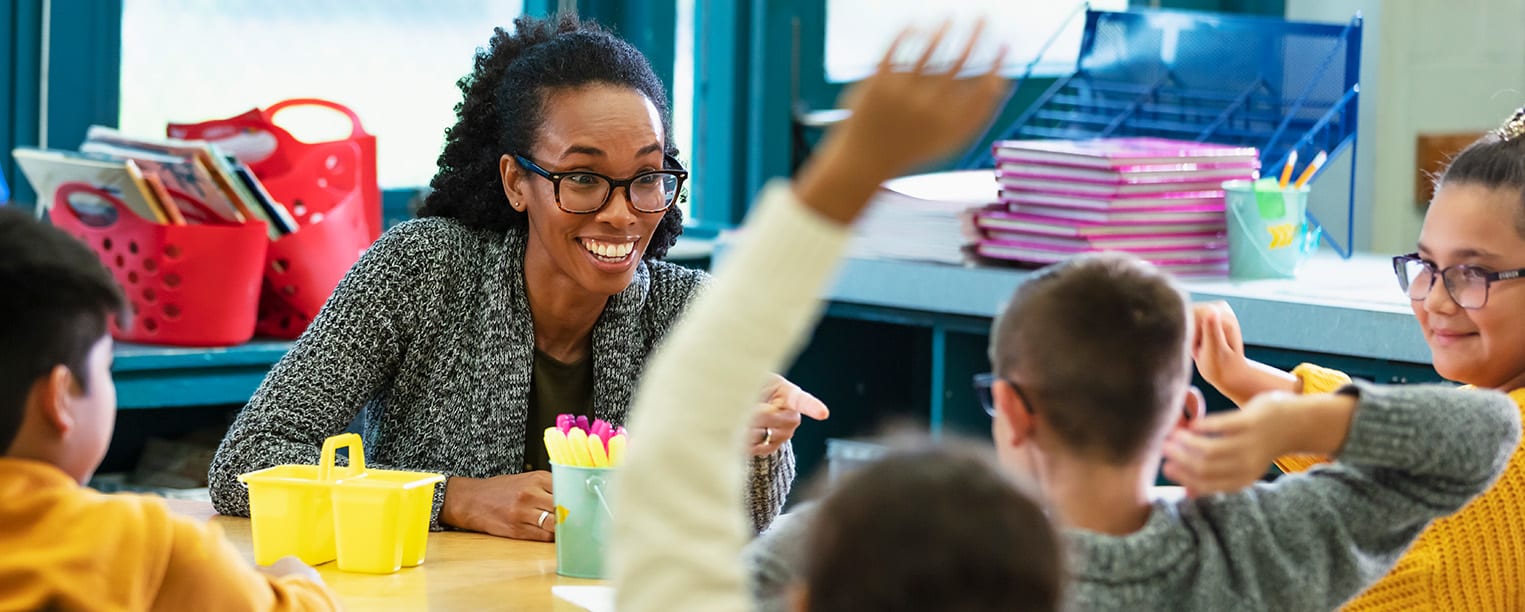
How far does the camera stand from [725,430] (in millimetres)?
842

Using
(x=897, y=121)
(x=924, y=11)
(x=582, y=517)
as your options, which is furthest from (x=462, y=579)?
(x=924, y=11)

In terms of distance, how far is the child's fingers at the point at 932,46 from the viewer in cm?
80

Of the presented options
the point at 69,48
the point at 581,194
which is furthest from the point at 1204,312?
the point at 69,48

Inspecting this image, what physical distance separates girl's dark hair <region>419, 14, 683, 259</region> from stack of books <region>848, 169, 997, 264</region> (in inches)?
25.6

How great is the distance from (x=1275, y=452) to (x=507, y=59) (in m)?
1.30

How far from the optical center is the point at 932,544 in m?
0.81

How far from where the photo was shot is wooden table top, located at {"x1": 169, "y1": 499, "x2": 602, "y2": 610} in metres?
1.45

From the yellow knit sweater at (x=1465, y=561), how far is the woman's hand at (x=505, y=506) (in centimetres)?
74

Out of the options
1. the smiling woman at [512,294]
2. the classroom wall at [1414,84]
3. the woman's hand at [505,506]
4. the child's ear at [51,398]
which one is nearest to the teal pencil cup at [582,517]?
the woman's hand at [505,506]

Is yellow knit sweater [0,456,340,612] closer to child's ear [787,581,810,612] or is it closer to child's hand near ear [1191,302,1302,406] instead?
child's ear [787,581,810,612]

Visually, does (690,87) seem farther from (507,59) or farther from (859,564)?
(859,564)

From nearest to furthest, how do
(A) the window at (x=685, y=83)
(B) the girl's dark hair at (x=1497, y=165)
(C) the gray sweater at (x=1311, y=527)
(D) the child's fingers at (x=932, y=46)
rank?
(D) the child's fingers at (x=932, y=46)
(C) the gray sweater at (x=1311, y=527)
(B) the girl's dark hair at (x=1497, y=165)
(A) the window at (x=685, y=83)

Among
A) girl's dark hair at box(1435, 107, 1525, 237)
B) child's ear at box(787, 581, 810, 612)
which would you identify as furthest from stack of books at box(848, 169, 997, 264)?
child's ear at box(787, 581, 810, 612)

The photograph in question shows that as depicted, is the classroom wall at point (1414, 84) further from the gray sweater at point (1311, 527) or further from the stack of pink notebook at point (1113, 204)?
the gray sweater at point (1311, 527)
